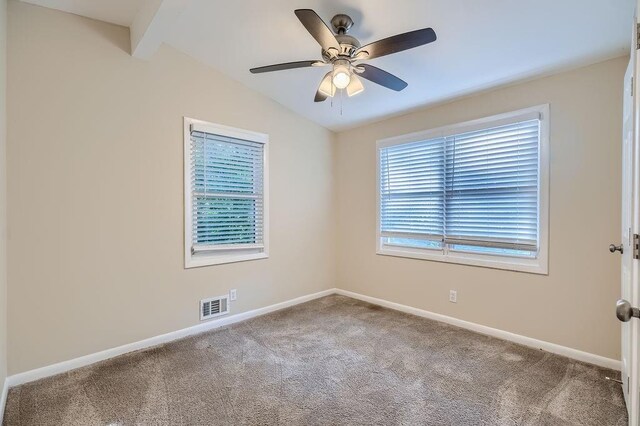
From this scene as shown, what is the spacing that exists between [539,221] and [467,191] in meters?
0.68

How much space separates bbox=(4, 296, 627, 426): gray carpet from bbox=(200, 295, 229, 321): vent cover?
0.22 m

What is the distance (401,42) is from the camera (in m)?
1.82

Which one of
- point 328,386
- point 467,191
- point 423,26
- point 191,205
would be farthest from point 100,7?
point 467,191

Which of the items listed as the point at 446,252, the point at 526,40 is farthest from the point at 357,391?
the point at 526,40

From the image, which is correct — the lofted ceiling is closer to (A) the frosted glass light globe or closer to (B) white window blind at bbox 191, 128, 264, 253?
(A) the frosted glass light globe

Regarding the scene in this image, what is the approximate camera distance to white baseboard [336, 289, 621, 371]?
2.39 meters

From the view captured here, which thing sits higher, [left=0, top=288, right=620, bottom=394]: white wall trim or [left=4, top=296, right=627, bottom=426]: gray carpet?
[left=0, top=288, right=620, bottom=394]: white wall trim

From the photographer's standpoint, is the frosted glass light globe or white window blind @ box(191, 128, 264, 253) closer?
the frosted glass light globe

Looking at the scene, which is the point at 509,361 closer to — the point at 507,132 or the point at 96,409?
the point at 507,132

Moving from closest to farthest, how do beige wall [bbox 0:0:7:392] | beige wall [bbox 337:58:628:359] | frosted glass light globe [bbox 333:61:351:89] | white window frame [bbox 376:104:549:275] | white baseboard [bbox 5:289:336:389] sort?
beige wall [bbox 0:0:7:392] < frosted glass light globe [bbox 333:61:351:89] < white baseboard [bbox 5:289:336:389] < beige wall [bbox 337:58:628:359] < white window frame [bbox 376:104:549:275]

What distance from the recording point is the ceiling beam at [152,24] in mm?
2080

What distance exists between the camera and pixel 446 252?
3348 mm

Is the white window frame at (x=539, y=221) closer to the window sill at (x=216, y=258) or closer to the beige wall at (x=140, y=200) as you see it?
the beige wall at (x=140, y=200)

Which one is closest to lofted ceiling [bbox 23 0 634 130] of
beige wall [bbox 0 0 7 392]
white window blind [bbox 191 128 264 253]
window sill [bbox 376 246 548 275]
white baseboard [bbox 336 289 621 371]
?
beige wall [bbox 0 0 7 392]
